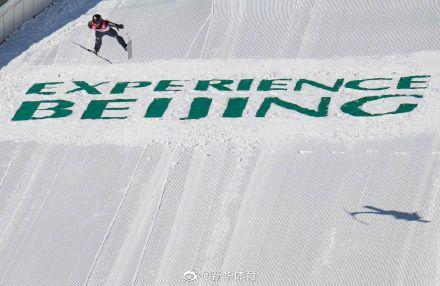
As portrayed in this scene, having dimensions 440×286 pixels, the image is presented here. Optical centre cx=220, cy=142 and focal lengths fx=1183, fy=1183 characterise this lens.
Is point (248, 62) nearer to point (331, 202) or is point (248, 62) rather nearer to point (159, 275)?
point (331, 202)

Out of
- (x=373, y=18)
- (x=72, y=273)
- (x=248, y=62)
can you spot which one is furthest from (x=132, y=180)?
(x=373, y=18)

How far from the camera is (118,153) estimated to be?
1823 centimetres

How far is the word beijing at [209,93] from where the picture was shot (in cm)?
1902

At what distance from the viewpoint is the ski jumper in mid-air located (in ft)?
67.6

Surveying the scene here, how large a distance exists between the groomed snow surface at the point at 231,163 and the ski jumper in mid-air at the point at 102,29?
0.33 metres

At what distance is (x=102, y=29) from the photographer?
20.8m

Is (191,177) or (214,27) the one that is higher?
(214,27)

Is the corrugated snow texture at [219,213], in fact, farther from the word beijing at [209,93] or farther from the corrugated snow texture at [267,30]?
the corrugated snow texture at [267,30]

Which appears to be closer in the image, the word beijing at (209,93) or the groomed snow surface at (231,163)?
the groomed snow surface at (231,163)

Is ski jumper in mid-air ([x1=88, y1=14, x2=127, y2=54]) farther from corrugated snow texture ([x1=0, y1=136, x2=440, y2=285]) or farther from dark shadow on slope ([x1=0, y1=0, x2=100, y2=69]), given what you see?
corrugated snow texture ([x1=0, y1=136, x2=440, y2=285])

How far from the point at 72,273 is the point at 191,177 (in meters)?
2.56
